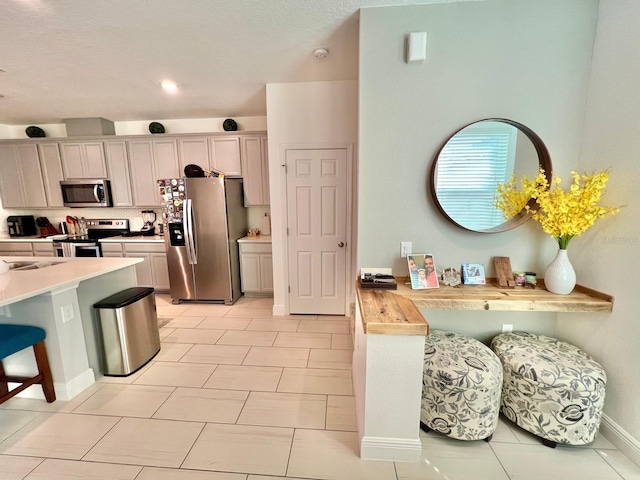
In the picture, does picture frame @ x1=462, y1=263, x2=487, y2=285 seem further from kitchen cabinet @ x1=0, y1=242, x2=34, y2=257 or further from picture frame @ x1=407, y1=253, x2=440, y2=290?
kitchen cabinet @ x1=0, y1=242, x2=34, y2=257

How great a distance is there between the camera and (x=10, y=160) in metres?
4.04

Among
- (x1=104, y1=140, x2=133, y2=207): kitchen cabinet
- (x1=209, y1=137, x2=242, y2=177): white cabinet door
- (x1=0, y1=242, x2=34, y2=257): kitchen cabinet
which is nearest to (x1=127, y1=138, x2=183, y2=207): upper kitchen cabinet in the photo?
(x1=104, y1=140, x2=133, y2=207): kitchen cabinet

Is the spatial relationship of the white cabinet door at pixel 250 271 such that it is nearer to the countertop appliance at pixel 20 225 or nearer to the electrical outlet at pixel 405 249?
the electrical outlet at pixel 405 249

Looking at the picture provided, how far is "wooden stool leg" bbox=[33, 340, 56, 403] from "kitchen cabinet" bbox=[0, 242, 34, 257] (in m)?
3.21

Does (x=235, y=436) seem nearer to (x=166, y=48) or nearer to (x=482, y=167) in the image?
(x=482, y=167)

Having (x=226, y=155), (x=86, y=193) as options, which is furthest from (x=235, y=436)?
(x=86, y=193)

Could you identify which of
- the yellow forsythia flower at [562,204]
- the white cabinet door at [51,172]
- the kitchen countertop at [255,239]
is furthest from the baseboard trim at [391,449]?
the white cabinet door at [51,172]

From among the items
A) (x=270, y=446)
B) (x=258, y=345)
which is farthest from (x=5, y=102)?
(x=270, y=446)

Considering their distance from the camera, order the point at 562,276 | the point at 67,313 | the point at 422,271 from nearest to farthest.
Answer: the point at 562,276
the point at 422,271
the point at 67,313

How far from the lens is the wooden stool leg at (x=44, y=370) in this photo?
187 cm

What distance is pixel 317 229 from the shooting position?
124 inches

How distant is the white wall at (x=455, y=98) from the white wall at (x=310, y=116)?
1.14m

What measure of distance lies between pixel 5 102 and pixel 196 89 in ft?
8.20

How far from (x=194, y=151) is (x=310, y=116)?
1.97 metres
